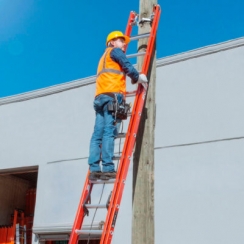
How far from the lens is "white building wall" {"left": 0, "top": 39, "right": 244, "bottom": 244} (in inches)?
309

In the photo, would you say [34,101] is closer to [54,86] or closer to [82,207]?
[54,86]

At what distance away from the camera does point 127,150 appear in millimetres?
4684

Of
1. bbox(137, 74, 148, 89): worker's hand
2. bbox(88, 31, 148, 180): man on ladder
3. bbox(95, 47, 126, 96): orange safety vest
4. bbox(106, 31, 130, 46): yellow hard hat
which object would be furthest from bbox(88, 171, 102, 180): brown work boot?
bbox(106, 31, 130, 46): yellow hard hat

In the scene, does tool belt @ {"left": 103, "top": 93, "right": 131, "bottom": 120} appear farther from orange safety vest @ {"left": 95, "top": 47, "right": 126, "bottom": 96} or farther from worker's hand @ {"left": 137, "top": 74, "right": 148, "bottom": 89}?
worker's hand @ {"left": 137, "top": 74, "right": 148, "bottom": 89}

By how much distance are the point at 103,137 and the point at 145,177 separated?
0.84 metres

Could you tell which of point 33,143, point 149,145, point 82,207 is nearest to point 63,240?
point 33,143

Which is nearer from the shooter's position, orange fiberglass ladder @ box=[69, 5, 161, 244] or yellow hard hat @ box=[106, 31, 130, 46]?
orange fiberglass ladder @ box=[69, 5, 161, 244]

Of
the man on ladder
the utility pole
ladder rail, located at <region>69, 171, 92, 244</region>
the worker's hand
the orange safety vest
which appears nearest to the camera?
the utility pole

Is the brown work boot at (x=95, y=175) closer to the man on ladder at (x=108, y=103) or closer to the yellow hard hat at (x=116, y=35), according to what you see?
the man on ladder at (x=108, y=103)

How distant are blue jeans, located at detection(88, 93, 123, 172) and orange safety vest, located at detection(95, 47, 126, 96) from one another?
9 centimetres

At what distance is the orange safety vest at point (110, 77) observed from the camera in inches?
203

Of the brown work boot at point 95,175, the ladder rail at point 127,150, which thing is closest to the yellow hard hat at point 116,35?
the ladder rail at point 127,150

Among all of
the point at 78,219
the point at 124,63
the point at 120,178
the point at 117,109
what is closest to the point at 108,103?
the point at 117,109

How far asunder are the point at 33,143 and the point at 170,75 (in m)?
3.52
